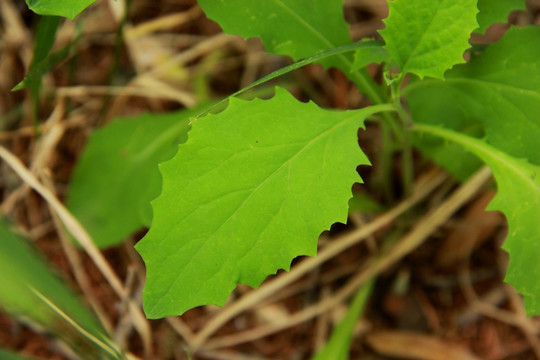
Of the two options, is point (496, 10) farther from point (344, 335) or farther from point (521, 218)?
point (344, 335)

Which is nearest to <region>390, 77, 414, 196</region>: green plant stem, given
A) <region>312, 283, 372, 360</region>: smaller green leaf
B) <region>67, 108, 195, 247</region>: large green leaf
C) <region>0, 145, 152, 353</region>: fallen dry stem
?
<region>312, 283, 372, 360</region>: smaller green leaf

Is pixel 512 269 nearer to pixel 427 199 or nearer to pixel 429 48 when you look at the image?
pixel 429 48

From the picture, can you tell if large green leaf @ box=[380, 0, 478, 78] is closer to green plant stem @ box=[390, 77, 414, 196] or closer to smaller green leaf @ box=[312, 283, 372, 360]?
green plant stem @ box=[390, 77, 414, 196]

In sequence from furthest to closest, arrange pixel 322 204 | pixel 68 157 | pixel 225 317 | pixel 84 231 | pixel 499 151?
pixel 68 157 → pixel 225 317 → pixel 84 231 → pixel 499 151 → pixel 322 204

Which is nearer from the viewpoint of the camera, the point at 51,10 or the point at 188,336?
the point at 51,10

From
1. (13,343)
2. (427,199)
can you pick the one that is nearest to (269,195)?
(427,199)

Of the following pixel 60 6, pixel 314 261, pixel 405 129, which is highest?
pixel 60 6

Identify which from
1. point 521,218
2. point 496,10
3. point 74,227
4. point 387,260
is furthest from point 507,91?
point 74,227
